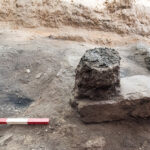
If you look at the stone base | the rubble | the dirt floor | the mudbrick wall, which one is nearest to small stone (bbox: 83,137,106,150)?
the dirt floor

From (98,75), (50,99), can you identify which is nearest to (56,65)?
(50,99)

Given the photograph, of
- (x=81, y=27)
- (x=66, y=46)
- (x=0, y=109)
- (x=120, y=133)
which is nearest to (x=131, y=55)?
(x=66, y=46)

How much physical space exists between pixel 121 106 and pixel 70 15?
2315 mm

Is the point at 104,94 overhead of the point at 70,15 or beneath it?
beneath

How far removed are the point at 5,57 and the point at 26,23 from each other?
3.75 feet

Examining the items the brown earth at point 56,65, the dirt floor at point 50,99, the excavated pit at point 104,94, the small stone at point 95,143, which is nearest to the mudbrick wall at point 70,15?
the brown earth at point 56,65

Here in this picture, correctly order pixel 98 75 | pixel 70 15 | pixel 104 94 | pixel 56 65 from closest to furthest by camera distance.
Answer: pixel 98 75 < pixel 104 94 < pixel 56 65 < pixel 70 15

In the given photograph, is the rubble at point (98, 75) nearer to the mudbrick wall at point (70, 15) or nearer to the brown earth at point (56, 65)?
the brown earth at point (56, 65)

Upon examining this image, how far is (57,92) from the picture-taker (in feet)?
6.93

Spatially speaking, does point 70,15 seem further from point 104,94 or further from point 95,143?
point 95,143

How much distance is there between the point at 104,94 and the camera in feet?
5.75

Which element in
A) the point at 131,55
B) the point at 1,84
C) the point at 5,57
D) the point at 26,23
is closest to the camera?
the point at 1,84

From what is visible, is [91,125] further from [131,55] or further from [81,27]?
[81,27]

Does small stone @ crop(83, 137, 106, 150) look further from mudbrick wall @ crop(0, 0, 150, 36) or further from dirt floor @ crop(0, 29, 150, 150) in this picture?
mudbrick wall @ crop(0, 0, 150, 36)
